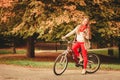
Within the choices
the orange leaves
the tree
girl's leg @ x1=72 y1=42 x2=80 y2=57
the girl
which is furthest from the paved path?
the orange leaves

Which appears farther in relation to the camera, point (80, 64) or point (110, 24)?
point (110, 24)

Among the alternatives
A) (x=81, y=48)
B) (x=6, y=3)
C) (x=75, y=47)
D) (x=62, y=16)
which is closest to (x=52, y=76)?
(x=75, y=47)

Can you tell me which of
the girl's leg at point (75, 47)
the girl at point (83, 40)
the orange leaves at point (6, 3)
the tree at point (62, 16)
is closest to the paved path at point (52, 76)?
the girl at point (83, 40)

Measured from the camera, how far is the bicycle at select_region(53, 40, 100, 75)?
1198cm

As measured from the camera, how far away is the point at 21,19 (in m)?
19.7

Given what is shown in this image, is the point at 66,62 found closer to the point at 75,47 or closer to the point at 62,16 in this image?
the point at 75,47

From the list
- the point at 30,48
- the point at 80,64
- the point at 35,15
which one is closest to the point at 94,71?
the point at 80,64

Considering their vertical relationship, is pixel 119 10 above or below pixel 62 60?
above

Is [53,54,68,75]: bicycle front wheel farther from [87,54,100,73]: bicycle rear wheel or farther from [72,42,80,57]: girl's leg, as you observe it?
[87,54,100,73]: bicycle rear wheel

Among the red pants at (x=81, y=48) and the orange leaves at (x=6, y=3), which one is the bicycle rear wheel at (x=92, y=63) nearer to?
the red pants at (x=81, y=48)

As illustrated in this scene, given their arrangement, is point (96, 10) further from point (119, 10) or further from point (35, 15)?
point (35, 15)

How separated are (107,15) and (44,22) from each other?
3249 millimetres

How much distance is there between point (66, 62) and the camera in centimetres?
1220

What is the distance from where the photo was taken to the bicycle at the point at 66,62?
12.0m
